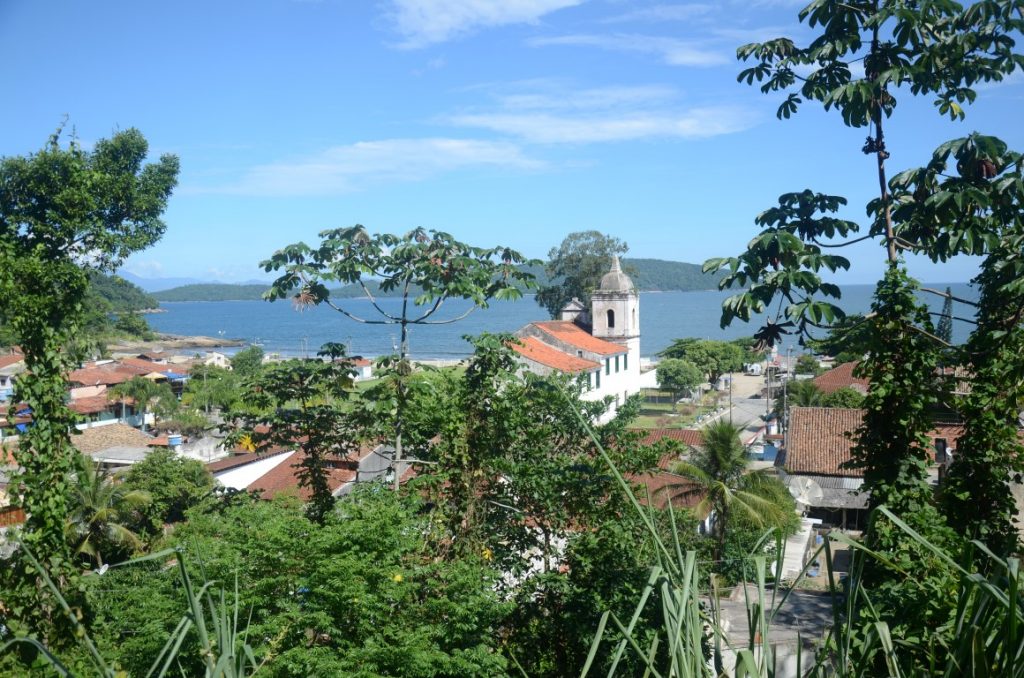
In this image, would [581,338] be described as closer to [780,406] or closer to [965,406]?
[780,406]

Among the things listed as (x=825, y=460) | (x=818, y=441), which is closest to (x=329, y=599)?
(x=825, y=460)

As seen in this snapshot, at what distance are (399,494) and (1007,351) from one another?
418 cm

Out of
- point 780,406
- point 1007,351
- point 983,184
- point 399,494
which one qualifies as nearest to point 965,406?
point 1007,351

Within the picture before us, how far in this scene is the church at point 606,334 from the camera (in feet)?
128

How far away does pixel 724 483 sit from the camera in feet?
49.4

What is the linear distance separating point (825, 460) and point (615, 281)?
70.0ft

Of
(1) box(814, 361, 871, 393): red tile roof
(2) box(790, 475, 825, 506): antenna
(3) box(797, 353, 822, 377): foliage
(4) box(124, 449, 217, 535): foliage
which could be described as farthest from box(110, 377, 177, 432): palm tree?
(3) box(797, 353, 822, 377): foliage

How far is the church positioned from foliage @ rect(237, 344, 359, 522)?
102ft

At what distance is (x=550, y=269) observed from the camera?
4934 cm

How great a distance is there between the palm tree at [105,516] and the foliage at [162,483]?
0.40 m

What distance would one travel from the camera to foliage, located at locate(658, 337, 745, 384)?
53.4m

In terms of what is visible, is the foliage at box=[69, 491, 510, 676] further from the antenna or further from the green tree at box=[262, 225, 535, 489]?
the antenna

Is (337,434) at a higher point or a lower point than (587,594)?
higher

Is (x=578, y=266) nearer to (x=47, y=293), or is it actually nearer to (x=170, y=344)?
(x=47, y=293)
